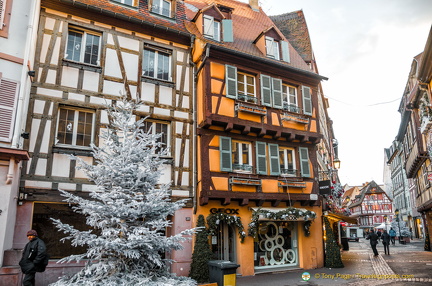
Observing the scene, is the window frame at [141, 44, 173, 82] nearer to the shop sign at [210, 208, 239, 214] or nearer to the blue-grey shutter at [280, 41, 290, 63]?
the shop sign at [210, 208, 239, 214]

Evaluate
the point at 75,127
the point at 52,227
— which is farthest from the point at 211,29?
the point at 52,227

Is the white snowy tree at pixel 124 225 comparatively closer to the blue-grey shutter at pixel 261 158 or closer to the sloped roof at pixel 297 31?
the blue-grey shutter at pixel 261 158

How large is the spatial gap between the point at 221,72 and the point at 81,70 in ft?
17.7

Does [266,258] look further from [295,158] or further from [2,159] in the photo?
[2,159]

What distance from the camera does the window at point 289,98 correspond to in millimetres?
15467

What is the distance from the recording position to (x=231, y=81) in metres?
13.8

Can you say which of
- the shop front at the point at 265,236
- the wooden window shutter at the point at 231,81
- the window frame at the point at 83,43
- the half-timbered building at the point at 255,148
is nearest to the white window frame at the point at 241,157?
the half-timbered building at the point at 255,148

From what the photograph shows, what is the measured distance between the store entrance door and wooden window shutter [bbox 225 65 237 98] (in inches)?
210

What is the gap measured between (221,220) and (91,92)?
6671 mm

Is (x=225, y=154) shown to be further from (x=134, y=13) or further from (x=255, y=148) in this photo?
(x=134, y=13)

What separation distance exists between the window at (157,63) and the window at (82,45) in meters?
1.84

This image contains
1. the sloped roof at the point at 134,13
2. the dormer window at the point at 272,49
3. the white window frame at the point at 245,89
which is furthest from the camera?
the dormer window at the point at 272,49

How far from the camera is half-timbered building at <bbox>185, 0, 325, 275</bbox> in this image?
43.0 ft

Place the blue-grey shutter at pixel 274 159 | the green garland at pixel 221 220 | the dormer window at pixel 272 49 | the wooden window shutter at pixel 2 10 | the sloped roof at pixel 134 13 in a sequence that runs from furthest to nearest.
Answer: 1. the dormer window at pixel 272 49
2. the blue-grey shutter at pixel 274 159
3. the green garland at pixel 221 220
4. the sloped roof at pixel 134 13
5. the wooden window shutter at pixel 2 10
